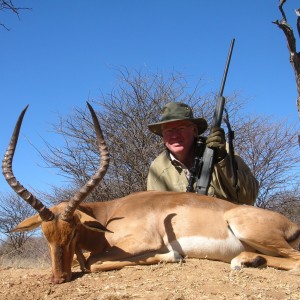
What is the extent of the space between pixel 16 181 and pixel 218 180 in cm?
249

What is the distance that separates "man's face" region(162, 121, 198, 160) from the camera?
5.80 metres

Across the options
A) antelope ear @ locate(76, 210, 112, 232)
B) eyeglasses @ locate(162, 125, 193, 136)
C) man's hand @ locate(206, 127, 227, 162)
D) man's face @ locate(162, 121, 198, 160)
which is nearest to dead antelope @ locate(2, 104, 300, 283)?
antelope ear @ locate(76, 210, 112, 232)

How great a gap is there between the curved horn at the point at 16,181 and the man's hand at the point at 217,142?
2.04 metres

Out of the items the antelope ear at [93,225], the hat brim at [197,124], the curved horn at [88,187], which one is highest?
the hat brim at [197,124]

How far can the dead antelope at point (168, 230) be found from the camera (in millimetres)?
4238

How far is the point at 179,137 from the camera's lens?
19.1 feet

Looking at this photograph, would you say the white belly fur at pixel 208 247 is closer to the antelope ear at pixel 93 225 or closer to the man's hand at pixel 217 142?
the antelope ear at pixel 93 225

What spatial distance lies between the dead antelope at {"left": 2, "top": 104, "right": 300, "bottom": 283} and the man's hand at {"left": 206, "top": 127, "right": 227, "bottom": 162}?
0.75m

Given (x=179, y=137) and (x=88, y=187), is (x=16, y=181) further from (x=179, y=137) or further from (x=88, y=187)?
(x=179, y=137)

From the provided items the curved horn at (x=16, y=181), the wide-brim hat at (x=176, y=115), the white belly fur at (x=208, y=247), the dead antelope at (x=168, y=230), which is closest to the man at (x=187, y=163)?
the wide-brim hat at (x=176, y=115)

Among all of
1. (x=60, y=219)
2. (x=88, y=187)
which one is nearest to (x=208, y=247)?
(x=88, y=187)

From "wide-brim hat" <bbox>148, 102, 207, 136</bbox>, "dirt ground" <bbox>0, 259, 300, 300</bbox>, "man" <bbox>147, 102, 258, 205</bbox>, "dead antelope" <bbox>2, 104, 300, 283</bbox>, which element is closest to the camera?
"dirt ground" <bbox>0, 259, 300, 300</bbox>

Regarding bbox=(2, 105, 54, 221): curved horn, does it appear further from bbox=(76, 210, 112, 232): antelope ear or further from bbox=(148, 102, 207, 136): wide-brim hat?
bbox=(148, 102, 207, 136): wide-brim hat

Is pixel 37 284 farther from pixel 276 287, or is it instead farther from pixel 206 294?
pixel 276 287
